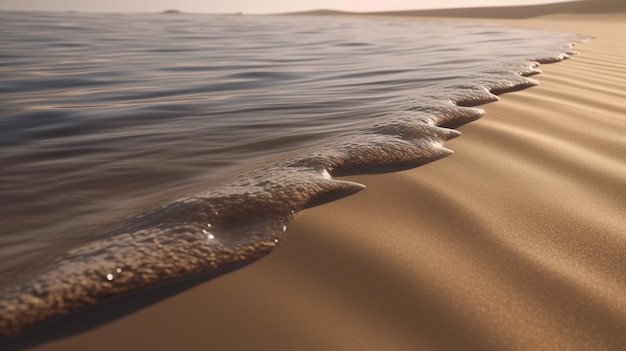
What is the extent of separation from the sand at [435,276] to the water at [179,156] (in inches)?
4.0

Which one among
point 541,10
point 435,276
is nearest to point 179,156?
point 435,276

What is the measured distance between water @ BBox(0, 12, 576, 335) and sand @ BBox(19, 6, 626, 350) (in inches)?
4.0

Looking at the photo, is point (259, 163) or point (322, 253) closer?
point (322, 253)

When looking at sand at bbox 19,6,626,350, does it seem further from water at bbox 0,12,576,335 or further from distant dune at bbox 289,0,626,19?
distant dune at bbox 289,0,626,19

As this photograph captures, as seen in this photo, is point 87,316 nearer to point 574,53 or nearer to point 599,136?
point 599,136

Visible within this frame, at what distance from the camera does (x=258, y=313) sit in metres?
0.91

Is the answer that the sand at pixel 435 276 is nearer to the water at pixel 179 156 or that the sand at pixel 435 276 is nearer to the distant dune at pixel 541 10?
the water at pixel 179 156

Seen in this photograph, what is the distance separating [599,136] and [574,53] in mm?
→ 3565

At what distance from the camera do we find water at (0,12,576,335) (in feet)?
3.50

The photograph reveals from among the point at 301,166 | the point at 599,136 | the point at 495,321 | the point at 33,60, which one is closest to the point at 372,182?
the point at 301,166

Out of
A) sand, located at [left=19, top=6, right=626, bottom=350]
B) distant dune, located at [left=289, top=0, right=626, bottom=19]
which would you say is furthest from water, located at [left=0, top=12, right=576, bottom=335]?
distant dune, located at [left=289, top=0, right=626, bottom=19]

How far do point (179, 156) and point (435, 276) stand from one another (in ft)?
3.61

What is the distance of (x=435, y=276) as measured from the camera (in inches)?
Answer: 40.4

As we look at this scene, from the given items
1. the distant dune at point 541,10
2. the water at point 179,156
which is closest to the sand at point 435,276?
the water at point 179,156
